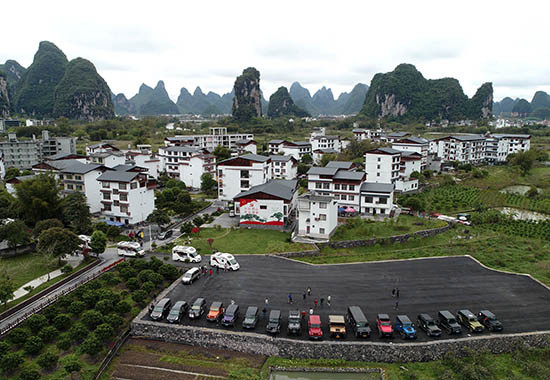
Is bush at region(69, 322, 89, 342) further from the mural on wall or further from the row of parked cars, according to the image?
the mural on wall

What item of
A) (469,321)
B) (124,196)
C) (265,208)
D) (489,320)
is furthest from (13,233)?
(489,320)

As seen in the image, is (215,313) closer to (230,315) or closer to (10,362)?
(230,315)

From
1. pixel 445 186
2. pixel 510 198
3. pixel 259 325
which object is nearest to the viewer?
pixel 259 325

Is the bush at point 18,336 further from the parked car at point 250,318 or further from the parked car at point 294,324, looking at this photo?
the parked car at point 294,324

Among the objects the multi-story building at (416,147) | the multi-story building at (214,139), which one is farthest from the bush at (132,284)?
the multi-story building at (214,139)

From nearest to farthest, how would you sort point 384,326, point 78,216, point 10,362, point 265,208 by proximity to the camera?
1. point 10,362
2. point 384,326
3. point 78,216
4. point 265,208

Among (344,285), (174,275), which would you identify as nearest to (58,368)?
(174,275)

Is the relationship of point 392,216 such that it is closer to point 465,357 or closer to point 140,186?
point 465,357

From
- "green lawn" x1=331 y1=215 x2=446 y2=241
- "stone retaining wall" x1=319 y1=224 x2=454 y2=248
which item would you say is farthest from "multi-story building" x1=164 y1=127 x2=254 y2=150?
"stone retaining wall" x1=319 y1=224 x2=454 y2=248
